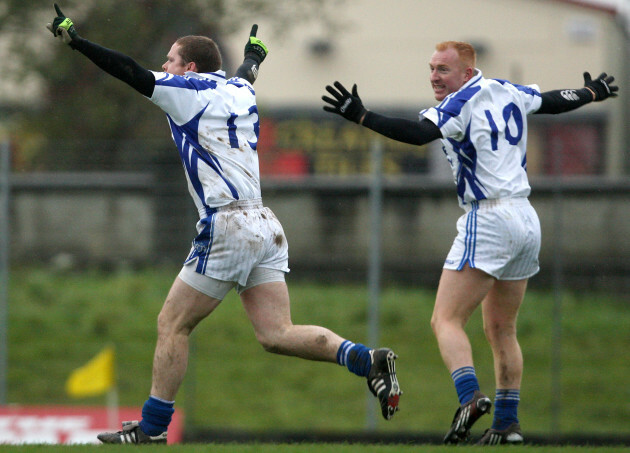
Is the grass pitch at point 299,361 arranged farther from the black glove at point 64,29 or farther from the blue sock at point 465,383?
the black glove at point 64,29

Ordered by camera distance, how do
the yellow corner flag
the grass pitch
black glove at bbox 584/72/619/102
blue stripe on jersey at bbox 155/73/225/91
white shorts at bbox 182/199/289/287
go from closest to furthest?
blue stripe on jersey at bbox 155/73/225/91 → white shorts at bbox 182/199/289/287 → black glove at bbox 584/72/619/102 → the yellow corner flag → the grass pitch

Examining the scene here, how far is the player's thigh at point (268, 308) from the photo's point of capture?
5.92m

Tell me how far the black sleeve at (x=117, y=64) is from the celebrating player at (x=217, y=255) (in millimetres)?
53

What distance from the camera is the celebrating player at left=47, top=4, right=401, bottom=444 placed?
576 cm

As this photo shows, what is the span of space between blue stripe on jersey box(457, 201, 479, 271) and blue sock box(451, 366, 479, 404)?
61cm

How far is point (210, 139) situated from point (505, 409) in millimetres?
2503

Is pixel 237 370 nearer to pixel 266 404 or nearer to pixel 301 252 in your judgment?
pixel 266 404

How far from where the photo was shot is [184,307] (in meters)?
5.81

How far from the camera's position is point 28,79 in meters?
15.6

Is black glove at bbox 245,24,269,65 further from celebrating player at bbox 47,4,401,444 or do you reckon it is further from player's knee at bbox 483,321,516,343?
player's knee at bbox 483,321,516,343

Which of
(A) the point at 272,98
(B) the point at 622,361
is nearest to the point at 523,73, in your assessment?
(A) the point at 272,98

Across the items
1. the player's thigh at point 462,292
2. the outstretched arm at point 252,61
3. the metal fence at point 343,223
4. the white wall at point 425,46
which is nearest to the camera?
the player's thigh at point 462,292

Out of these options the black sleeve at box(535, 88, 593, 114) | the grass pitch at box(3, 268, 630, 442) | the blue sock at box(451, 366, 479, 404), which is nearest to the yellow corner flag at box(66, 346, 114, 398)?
the grass pitch at box(3, 268, 630, 442)

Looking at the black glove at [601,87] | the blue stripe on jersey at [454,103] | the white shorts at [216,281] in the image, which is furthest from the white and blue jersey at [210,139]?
the black glove at [601,87]
